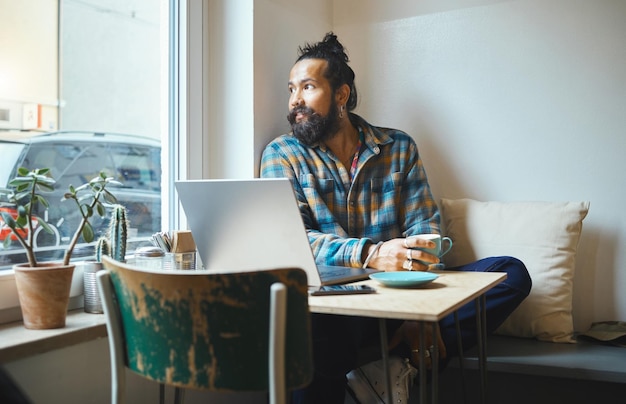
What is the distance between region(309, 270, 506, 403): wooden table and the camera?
1.20 m

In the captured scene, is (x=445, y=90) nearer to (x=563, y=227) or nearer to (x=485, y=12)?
(x=485, y=12)

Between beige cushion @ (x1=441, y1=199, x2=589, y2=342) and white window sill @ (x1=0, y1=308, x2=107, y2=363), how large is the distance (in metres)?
1.41

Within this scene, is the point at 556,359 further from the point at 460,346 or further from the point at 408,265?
the point at 408,265

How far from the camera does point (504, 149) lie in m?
2.60

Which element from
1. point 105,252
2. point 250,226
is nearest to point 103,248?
point 105,252

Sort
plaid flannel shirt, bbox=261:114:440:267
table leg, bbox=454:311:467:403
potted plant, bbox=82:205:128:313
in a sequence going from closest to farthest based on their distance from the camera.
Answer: potted plant, bbox=82:205:128:313, table leg, bbox=454:311:467:403, plaid flannel shirt, bbox=261:114:440:267

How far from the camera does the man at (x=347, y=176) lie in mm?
2086

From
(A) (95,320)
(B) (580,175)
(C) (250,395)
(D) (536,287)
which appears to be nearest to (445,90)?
(B) (580,175)

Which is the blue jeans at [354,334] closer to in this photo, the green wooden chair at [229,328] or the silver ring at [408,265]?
the silver ring at [408,265]

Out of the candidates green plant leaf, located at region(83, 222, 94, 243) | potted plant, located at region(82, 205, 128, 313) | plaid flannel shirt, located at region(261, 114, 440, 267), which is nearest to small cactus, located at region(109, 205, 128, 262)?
potted plant, located at region(82, 205, 128, 313)

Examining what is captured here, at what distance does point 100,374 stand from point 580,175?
1.81 meters

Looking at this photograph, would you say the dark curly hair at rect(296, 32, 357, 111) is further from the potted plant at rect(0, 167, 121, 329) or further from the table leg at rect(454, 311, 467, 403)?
the potted plant at rect(0, 167, 121, 329)

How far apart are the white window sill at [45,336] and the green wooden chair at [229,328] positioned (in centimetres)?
40

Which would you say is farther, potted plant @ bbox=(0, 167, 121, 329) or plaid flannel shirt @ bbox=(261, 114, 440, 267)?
plaid flannel shirt @ bbox=(261, 114, 440, 267)
